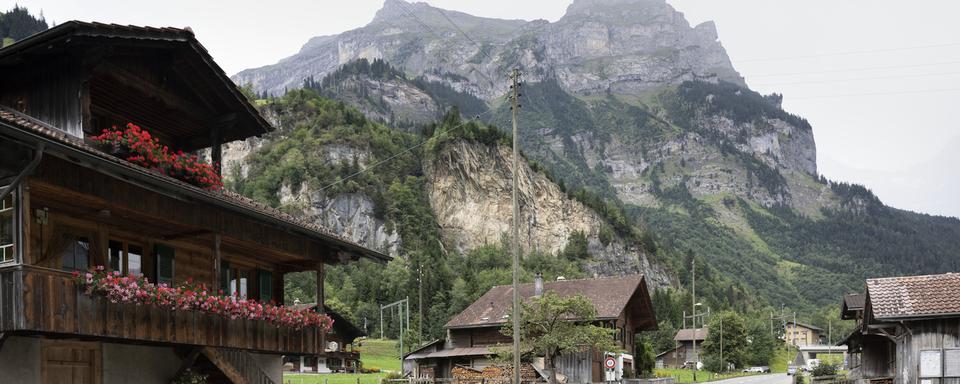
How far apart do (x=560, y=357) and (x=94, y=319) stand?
42.4m

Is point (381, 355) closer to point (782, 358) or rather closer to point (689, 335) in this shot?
point (689, 335)

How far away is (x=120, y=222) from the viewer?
1941cm

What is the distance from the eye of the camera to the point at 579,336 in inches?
1913

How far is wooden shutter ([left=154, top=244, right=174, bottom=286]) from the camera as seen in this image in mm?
20719

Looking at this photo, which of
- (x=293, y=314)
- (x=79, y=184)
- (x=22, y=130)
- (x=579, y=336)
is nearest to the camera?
(x=22, y=130)

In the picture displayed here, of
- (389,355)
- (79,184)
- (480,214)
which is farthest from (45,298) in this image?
(480,214)

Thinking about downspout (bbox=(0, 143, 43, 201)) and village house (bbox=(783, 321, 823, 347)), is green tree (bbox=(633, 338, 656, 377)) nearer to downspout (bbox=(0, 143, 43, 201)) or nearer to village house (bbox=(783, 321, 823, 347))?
downspout (bbox=(0, 143, 43, 201))

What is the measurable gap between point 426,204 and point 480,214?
40.9ft

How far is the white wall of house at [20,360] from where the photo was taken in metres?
16.1

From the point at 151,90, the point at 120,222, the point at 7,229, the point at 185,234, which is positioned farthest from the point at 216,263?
the point at 7,229

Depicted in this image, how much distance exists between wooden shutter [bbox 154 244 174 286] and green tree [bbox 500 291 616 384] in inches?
1175

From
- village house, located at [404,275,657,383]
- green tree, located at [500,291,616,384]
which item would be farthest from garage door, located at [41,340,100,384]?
village house, located at [404,275,657,383]

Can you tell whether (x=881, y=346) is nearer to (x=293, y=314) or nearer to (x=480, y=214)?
(x=293, y=314)

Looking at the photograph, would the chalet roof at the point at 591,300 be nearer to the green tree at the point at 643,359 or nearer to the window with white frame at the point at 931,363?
the green tree at the point at 643,359
